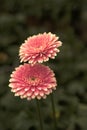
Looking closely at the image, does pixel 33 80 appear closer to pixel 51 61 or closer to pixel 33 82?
pixel 33 82

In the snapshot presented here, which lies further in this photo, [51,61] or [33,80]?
[51,61]

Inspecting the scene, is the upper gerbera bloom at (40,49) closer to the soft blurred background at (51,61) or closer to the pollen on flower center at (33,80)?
the pollen on flower center at (33,80)

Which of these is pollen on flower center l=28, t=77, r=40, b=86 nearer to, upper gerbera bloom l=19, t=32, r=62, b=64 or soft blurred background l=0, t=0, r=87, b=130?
upper gerbera bloom l=19, t=32, r=62, b=64

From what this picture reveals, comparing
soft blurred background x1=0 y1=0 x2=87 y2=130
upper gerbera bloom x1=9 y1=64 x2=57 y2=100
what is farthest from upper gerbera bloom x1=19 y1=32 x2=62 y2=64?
soft blurred background x1=0 y1=0 x2=87 y2=130

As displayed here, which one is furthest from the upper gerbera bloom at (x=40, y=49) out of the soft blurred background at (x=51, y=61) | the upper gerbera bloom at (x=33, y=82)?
the soft blurred background at (x=51, y=61)

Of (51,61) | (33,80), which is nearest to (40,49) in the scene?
(33,80)

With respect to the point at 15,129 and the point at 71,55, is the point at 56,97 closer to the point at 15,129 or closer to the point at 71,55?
the point at 15,129

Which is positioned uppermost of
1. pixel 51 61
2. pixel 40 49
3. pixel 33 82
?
pixel 51 61
